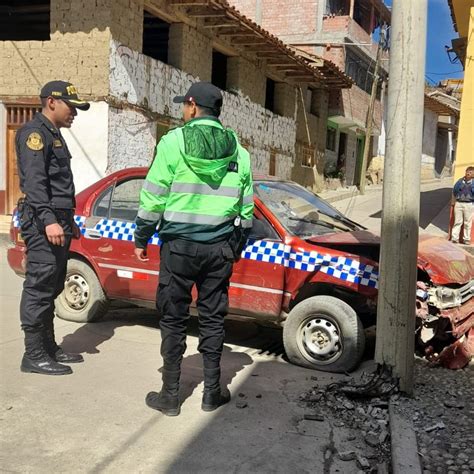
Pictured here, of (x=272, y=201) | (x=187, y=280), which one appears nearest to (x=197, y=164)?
(x=187, y=280)

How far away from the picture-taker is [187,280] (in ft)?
11.3

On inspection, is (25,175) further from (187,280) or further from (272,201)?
(272,201)

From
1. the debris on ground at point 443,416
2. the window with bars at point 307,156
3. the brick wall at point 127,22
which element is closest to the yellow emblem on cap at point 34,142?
the debris on ground at point 443,416

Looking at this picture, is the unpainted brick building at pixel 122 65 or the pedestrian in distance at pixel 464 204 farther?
the unpainted brick building at pixel 122 65

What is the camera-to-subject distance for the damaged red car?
4.40 m

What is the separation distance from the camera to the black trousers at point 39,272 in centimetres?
393

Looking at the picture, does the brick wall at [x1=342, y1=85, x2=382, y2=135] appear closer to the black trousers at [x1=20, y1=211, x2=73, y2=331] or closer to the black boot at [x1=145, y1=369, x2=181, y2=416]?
the black trousers at [x1=20, y1=211, x2=73, y2=331]

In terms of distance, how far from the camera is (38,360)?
13.5ft

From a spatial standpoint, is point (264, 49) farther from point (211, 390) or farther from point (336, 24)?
point (211, 390)

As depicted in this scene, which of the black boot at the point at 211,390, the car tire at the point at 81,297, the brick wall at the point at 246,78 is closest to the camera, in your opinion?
the black boot at the point at 211,390

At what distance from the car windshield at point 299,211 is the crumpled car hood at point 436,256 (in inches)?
6.9

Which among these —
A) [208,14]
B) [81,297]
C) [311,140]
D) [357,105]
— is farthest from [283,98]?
[81,297]

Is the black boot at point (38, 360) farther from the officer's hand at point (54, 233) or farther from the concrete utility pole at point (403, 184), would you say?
the concrete utility pole at point (403, 184)

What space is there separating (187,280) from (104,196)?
2461 millimetres
